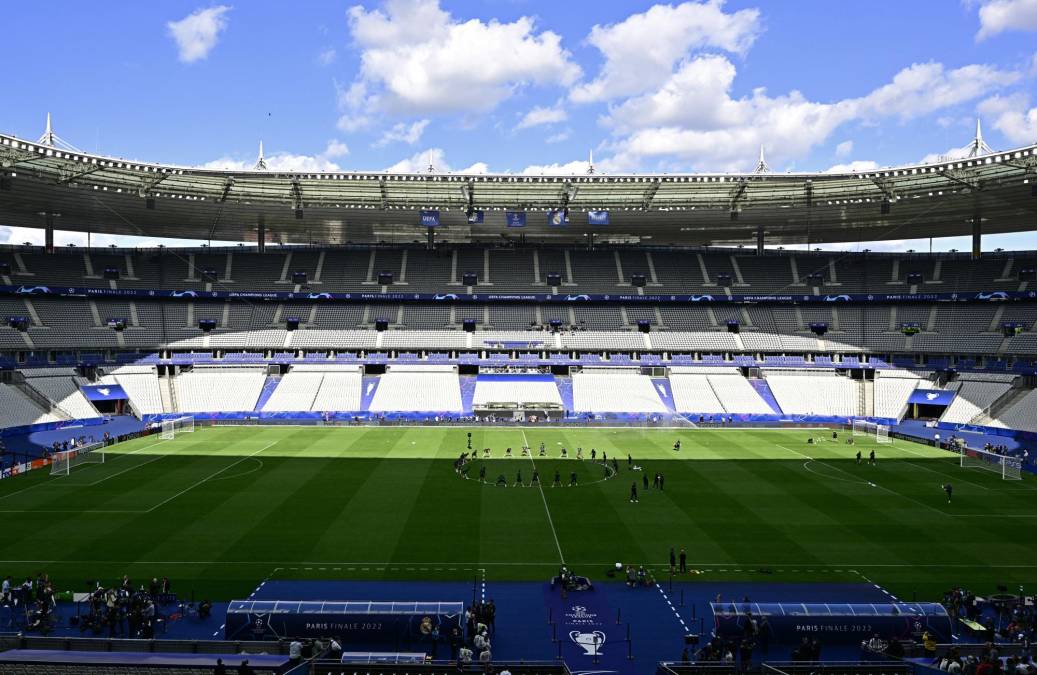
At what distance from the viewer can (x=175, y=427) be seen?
187 ft

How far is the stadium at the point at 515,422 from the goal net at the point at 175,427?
56 centimetres

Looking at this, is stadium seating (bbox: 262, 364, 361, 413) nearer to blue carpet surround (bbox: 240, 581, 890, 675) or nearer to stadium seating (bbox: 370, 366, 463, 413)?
stadium seating (bbox: 370, 366, 463, 413)

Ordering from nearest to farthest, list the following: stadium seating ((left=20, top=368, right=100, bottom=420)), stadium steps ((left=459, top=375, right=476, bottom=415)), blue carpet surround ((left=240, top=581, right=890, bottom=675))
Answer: blue carpet surround ((left=240, top=581, right=890, bottom=675)), stadium seating ((left=20, top=368, right=100, bottom=420)), stadium steps ((left=459, top=375, right=476, bottom=415))

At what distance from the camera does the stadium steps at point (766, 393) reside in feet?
217

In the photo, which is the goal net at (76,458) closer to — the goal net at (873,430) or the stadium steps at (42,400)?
the stadium steps at (42,400)

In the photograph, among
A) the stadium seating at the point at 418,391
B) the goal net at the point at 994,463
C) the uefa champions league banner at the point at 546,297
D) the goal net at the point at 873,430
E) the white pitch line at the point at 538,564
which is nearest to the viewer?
the white pitch line at the point at 538,564

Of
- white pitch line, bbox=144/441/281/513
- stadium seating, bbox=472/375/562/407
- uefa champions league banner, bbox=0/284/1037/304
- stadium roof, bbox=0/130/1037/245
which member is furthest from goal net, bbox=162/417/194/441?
stadium seating, bbox=472/375/562/407

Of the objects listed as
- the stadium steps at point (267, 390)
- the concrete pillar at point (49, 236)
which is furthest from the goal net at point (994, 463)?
the concrete pillar at point (49, 236)

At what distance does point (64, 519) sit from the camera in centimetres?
3041

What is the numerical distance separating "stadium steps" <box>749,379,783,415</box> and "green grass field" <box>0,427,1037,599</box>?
17750 mm

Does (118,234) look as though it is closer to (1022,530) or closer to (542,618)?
(542,618)

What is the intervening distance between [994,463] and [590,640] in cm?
3476

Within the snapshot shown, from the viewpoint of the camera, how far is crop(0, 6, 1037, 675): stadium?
63.9 ft

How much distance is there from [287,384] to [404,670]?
56.8 metres
